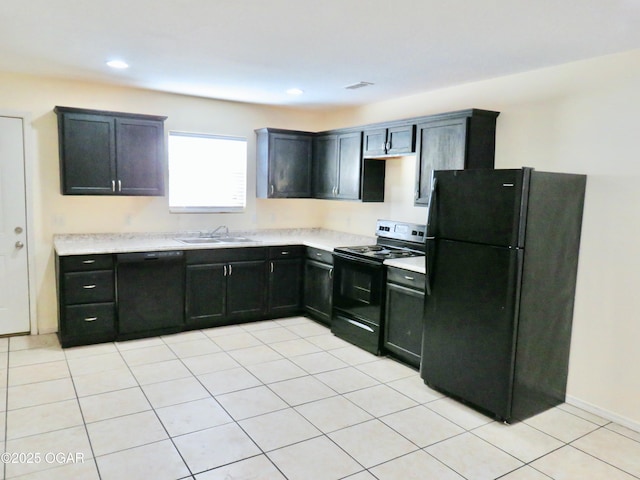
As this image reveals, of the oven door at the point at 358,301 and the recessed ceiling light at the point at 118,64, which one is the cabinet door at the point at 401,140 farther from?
the recessed ceiling light at the point at 118,64

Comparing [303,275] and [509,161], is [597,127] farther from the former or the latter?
[303,275]

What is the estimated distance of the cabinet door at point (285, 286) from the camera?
520 cm

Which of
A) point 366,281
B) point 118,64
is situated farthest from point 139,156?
point 366,281

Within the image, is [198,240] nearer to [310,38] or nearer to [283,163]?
[283,163]

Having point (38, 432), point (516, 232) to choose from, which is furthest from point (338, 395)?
point (38, 432)

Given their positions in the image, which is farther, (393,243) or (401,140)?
(393,243)

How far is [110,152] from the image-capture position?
176 inches

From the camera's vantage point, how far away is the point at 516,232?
2.94 m

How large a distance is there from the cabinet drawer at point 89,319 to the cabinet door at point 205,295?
0.73 meters

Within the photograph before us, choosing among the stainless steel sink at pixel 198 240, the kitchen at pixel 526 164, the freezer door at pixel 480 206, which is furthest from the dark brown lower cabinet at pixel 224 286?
the freezer door at pixel 480 206

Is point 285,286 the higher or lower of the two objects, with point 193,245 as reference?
lower

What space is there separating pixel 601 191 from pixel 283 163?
10.9ft

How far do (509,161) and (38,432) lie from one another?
12.7ft

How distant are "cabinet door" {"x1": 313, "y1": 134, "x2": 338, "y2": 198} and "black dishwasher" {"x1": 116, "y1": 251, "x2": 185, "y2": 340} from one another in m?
1.83
